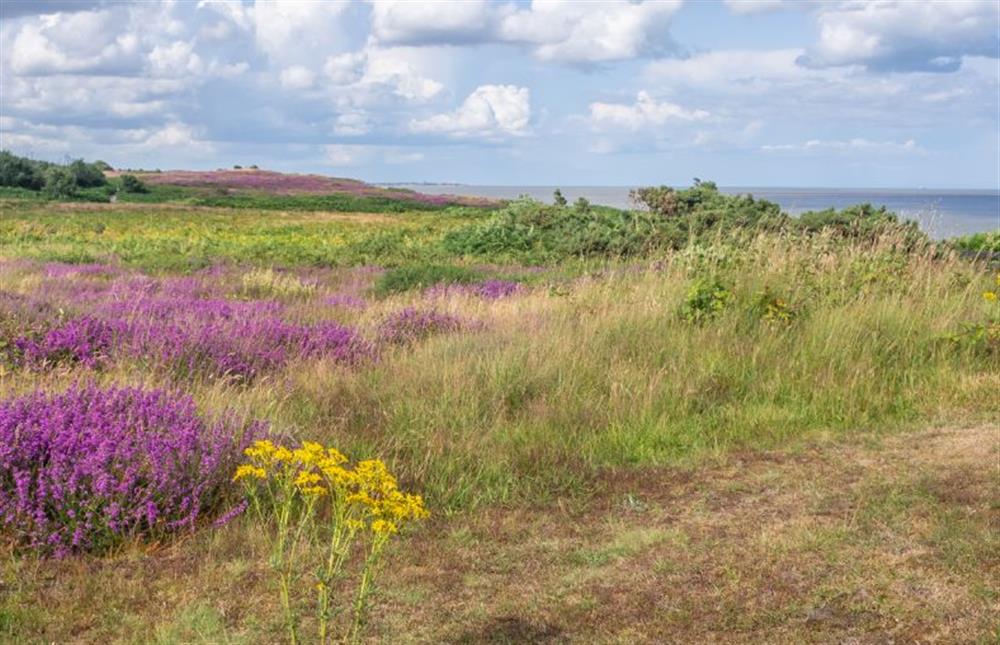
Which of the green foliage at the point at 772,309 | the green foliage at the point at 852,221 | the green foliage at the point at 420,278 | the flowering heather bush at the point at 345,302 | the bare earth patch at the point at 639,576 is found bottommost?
the bare earth patch at the point at 639,576

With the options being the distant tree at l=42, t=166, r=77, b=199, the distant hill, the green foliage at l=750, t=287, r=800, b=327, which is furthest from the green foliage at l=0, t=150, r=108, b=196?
the green foliage at l=750, t=287, r=800, b=327

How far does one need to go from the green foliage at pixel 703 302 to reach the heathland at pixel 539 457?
24 mm

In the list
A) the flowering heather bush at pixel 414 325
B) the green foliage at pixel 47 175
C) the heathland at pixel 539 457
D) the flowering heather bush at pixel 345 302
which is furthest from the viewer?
the green foliage at pixel 47 175

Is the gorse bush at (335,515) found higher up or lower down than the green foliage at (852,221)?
lower down

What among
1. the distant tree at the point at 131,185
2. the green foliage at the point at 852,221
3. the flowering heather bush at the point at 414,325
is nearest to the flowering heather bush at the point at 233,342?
the flowering heather bush at the point at 414,325

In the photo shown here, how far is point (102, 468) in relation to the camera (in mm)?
5289

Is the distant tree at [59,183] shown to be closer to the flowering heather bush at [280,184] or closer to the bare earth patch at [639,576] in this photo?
the flowering heather bush at [280,184]

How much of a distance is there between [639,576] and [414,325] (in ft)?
20.3

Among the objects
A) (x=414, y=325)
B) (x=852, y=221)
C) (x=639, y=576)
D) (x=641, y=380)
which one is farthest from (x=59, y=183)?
(x=639, y=576)

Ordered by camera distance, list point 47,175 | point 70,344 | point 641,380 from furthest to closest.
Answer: point 47,175 → point 70,344 → point 641,380

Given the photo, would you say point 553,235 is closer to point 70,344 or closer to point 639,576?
point 70,344

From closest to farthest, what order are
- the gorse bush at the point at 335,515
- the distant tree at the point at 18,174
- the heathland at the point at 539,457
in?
the gorse bush at the point at 335,515 < the heathland at the point at 539,457 < the distant tree at the point at 18,174

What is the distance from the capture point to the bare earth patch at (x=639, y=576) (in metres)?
4.28

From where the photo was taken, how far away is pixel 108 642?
413cm
